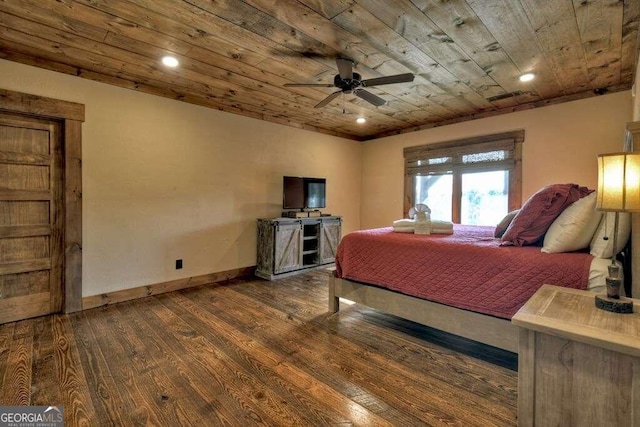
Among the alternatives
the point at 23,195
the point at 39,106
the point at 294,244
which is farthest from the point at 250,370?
the point at 39,106

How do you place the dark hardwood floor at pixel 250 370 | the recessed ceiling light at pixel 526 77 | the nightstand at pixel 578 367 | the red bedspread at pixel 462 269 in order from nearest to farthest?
the nightstand at pixel 578 367, the dark hardwood floor at pixel 250 370, the red bedspread at pixel 462 269, the recessed ceiling light at pixel 526 77

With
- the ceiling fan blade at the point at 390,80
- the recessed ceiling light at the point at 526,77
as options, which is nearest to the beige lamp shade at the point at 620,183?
the ceiling fan blade at the point at 390,80

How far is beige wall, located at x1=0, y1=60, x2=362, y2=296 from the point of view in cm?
316

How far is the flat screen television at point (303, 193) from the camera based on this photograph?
15.6 ft

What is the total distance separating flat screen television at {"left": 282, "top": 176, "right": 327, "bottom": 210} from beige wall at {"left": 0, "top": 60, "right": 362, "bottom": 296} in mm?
204

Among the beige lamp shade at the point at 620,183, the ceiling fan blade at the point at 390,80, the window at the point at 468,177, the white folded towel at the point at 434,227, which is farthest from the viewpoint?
the window at the point at 468,177

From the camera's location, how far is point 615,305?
1295 millimetres

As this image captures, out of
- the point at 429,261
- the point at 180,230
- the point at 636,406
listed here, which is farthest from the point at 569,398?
the point at 180,230

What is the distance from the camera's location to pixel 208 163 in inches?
161

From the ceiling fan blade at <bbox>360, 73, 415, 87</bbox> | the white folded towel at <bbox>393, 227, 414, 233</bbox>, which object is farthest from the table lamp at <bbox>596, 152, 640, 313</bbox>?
the white folded towel at <bbox>393, 227, 414, 233</bbox>

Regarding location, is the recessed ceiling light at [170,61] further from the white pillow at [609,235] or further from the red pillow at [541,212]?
the white pillow at [609,235]

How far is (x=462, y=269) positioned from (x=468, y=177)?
9.92 feet

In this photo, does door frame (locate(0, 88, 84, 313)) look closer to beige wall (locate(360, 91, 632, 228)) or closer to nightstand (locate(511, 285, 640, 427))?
nightstand (locate(511, 285, 640, 427))

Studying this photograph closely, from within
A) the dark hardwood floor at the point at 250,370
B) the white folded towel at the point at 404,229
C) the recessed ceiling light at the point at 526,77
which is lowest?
the dark hardwood floor at the point at 250,370
